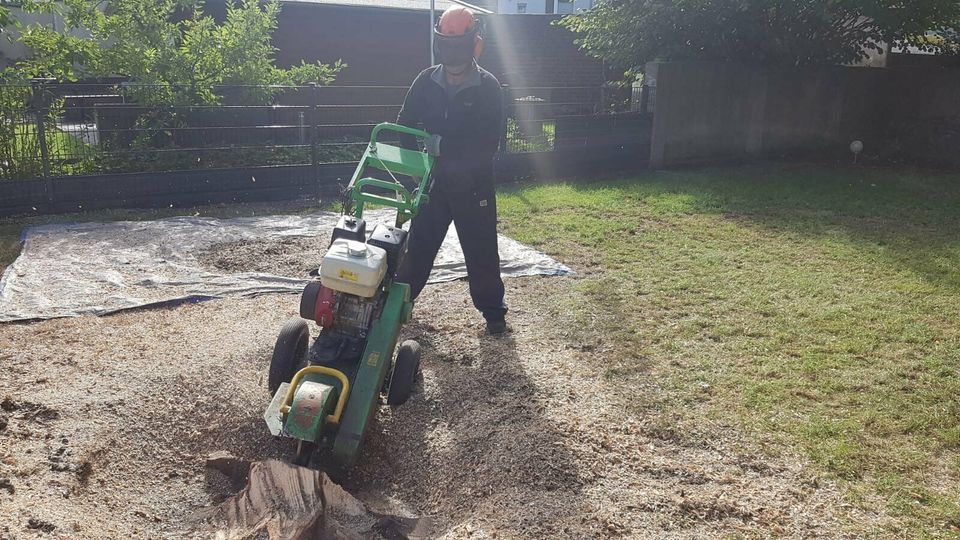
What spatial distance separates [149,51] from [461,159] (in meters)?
5.86

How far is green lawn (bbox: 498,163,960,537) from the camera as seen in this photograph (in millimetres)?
3588

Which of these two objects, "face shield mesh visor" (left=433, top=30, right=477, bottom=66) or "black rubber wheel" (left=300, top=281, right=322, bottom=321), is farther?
"face shield mesh visor" (left=433, top=30, right=477, bottom=66)

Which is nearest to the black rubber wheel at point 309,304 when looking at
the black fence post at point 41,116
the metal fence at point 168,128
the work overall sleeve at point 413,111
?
the work overall sleeve at point 413,111

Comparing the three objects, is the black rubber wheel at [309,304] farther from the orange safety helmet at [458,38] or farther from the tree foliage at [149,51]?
the tree foliage at [149,51]

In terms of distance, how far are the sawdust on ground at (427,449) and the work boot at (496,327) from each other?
18 cm

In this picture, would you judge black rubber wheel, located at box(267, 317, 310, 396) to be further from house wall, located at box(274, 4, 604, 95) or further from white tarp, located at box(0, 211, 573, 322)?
house wall, located at box(274, 4, 604, 95)

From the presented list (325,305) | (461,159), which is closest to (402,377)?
(325,305)

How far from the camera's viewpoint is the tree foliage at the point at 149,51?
901 centimetres

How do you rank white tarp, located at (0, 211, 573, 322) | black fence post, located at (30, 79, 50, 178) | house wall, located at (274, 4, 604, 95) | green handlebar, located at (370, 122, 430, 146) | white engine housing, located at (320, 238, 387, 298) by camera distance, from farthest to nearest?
house wall, located at (274, 4, 604, 95), black fence post, located at (30, 79, 50, 178), white tarp, located at (0, 211, 573, 322), green handlebar, located at (370, 122, 430, 146), white engine housing, located at (320, 238, 387, 298)

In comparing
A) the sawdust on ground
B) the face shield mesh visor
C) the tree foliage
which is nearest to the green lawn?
the sawdust on ground

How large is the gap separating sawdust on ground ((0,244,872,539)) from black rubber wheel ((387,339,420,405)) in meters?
0.11

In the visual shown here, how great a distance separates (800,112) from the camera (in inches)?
472

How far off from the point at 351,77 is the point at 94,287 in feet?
38.8

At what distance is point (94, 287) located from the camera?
573cm
